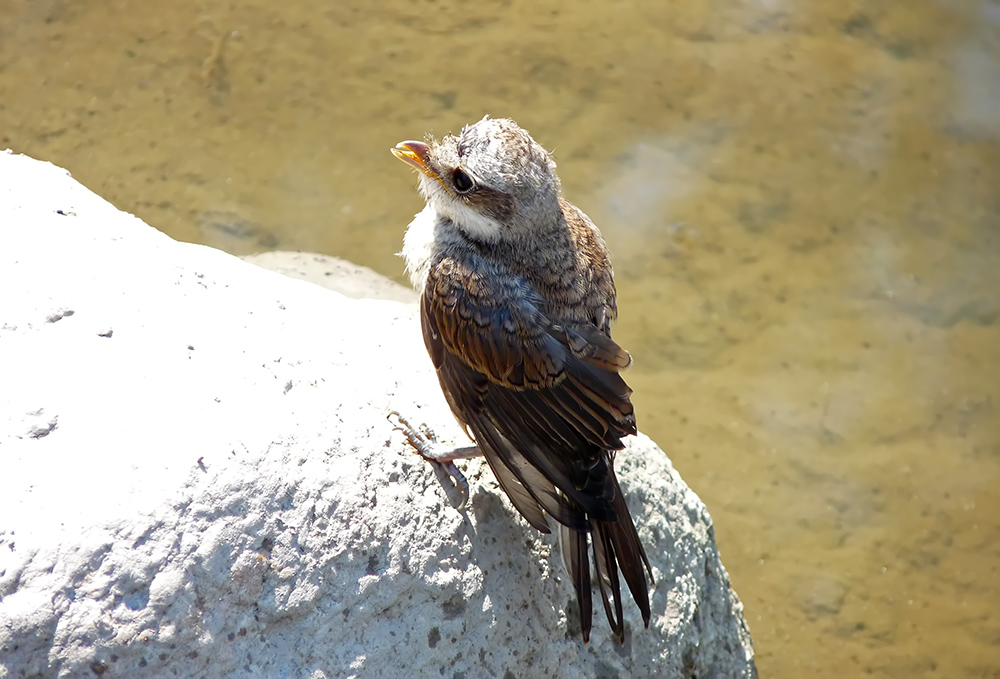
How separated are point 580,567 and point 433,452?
25.7 inches

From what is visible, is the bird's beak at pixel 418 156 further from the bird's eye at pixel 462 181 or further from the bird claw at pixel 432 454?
the bird claw at pixel 432 454

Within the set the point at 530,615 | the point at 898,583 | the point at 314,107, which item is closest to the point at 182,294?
the point at 530,615

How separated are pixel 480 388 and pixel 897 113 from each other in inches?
204

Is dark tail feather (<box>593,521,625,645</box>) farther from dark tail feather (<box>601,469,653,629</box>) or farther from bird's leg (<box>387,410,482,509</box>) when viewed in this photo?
bird's leg (<box>387,410,482,509</box>)

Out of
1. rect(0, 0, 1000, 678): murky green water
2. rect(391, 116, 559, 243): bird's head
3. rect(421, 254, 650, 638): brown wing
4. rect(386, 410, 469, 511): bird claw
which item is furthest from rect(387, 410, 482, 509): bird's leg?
rect(0, 0, 1000, 678): murky green water

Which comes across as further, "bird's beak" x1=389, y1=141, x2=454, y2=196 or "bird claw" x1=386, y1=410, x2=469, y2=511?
"bird's beak" x1=389, y1=141, x2=454, y2=196

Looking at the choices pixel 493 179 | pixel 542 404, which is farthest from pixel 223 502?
pixel 493 179

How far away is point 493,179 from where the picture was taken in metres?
3.33

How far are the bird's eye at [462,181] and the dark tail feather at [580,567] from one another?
1340 millimetres

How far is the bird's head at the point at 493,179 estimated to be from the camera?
3.32 metres

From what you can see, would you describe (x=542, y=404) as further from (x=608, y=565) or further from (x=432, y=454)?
(x=608, y=565)

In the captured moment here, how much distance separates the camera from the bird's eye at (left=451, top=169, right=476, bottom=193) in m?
3.39

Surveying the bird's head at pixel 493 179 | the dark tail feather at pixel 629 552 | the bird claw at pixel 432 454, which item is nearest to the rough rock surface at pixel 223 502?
the bird claw at pixel 432 454

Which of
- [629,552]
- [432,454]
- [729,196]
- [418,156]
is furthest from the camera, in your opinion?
[729,196]
